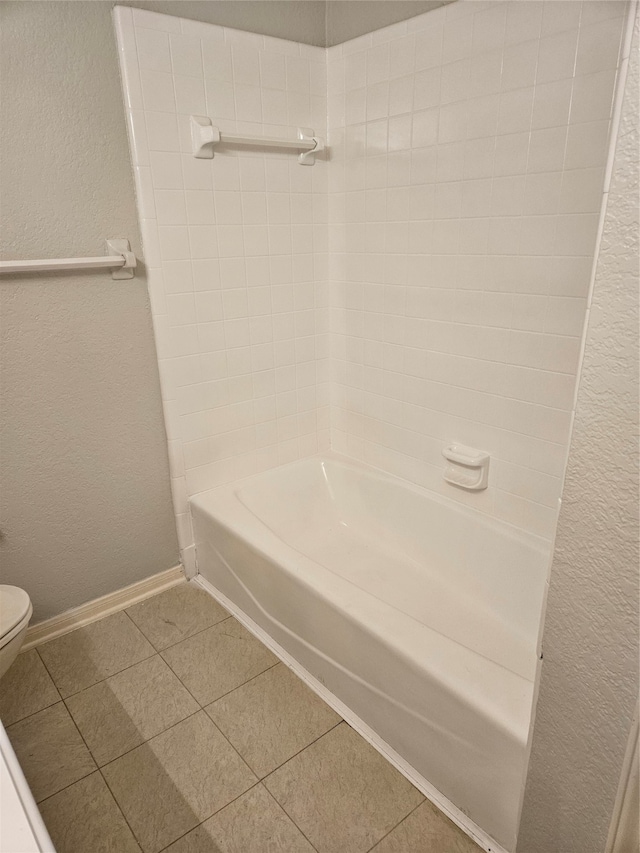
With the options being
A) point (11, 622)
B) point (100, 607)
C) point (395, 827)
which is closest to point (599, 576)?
point (395, 827)

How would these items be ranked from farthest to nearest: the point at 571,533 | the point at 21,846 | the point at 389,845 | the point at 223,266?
the point at 223,266, the point at 389,845, the point at 571,533, the point at 21,846

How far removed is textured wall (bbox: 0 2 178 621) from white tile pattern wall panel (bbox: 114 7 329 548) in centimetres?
8

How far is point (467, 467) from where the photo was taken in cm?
193

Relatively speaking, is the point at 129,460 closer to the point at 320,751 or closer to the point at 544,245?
the point at 320,751

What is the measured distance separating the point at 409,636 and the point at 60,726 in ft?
3.60

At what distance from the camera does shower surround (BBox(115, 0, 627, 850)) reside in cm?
151

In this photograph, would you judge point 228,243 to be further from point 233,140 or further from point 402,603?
point 402,603

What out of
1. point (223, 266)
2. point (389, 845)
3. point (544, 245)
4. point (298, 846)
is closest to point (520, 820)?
point (389, 845)

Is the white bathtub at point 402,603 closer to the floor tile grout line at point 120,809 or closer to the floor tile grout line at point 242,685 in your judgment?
the floor tile grout line at point 242,685

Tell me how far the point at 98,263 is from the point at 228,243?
0.49 meters

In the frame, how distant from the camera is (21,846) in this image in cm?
66

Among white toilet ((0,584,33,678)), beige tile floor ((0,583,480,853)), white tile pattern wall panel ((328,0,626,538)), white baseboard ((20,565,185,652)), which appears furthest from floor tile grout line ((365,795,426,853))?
white baseboard ((20,565,185,652))

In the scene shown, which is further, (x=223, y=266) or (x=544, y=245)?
(x=223, y=266)

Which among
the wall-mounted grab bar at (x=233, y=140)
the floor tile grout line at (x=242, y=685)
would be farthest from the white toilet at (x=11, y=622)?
the wall-mounted grab bar at (x=233, y=140)
